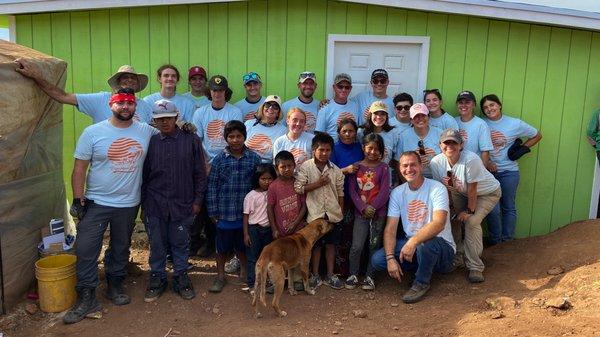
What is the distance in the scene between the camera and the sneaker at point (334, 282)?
15.9 feet

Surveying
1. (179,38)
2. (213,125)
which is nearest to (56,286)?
(213,125)

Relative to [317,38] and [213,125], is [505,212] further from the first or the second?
[213,125]

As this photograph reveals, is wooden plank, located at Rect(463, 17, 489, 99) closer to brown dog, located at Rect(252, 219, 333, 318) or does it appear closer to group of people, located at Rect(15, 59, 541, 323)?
group of people, located at Rect(15, 59, 541, 323)

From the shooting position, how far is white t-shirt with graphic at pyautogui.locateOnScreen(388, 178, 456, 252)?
4.65 metres

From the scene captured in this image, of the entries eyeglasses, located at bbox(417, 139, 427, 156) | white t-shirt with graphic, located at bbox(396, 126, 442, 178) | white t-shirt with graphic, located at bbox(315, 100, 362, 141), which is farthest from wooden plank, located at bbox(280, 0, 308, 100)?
eyeglasses, located at bbox(417, 139, 427, 156)

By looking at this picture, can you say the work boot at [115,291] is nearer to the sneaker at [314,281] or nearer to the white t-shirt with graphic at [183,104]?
the sneaker at [314,281]

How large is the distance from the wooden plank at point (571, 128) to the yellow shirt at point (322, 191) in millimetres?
3373

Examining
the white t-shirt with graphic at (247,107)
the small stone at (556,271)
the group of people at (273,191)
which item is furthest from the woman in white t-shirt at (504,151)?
the white t-shirt with graphic at (247,107)

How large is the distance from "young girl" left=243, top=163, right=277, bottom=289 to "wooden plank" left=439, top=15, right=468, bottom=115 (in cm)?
280

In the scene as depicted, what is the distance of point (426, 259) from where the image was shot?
4586 millimetres

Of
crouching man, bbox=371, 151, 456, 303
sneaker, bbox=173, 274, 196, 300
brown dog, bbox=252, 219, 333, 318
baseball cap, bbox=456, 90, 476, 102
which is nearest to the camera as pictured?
brown dog, bbox=252, 219, 333, 318

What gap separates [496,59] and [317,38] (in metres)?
2.27

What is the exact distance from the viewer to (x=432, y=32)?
618 cm

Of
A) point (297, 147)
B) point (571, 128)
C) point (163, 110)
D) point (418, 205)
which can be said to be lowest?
point (418, 205)
